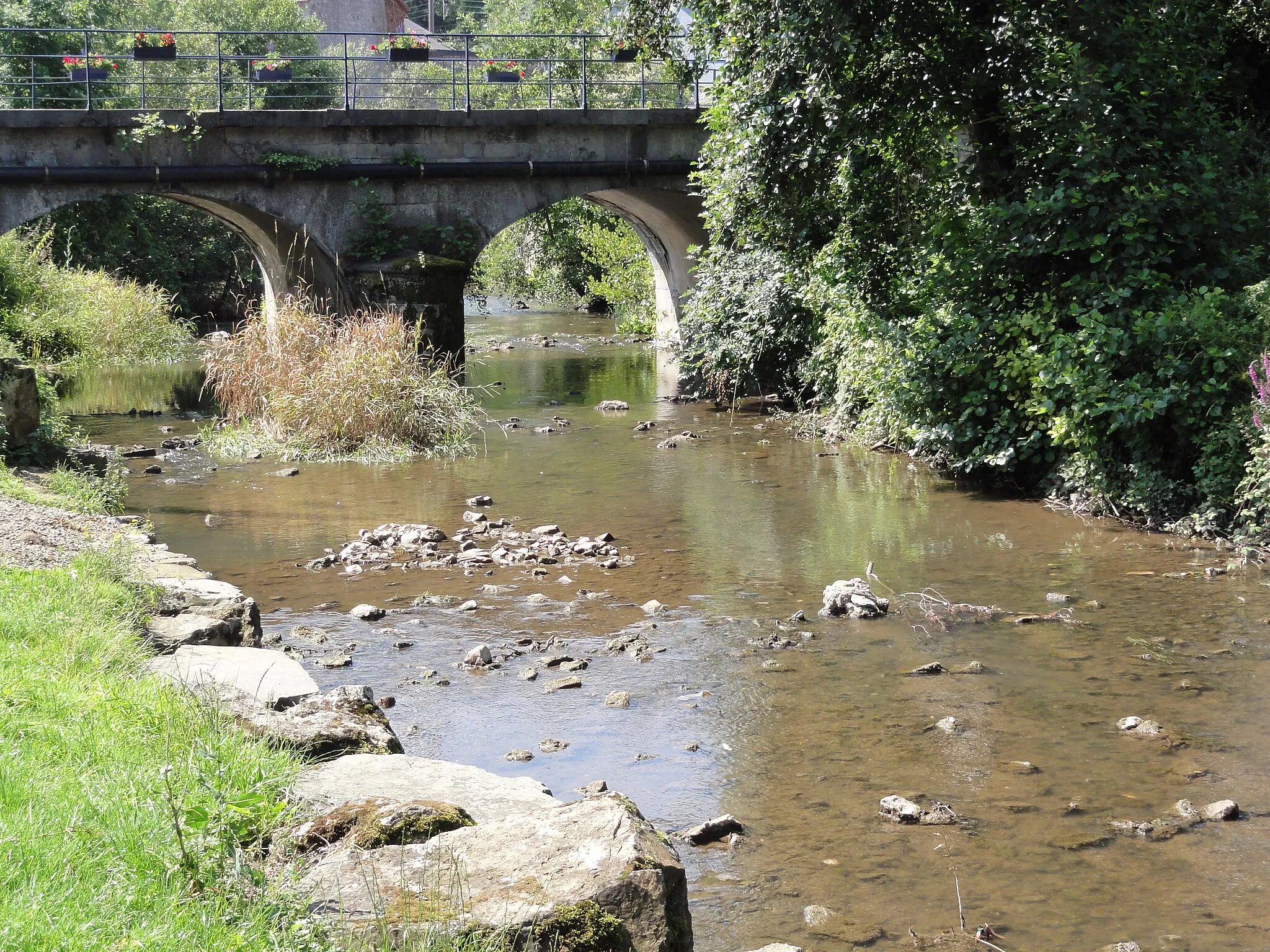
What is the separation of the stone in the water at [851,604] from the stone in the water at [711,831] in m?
3.20

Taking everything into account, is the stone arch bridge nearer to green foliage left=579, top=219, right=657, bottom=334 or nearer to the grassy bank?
green foliage left=579, top=219, right=657, bottom=334

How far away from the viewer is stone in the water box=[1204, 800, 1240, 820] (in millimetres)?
5051

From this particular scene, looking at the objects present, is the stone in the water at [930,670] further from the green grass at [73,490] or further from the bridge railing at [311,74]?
the bridge railing at [311,74]

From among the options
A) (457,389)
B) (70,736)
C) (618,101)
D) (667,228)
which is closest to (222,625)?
(70,736)

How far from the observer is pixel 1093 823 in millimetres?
5086

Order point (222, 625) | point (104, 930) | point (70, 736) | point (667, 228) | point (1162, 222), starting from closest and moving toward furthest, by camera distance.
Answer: point (104, 930)
point (70, 736)
point (222, 625)
point (1162, 222)
point (667, 228)

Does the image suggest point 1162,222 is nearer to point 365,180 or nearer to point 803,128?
point 803,128

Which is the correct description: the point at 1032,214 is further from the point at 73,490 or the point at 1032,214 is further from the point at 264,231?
the point at 264,231

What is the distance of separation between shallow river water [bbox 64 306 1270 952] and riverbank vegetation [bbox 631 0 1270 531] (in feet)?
2.76

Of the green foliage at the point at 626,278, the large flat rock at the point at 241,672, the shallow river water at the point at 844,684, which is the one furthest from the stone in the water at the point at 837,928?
the green foliage at the point at 626,278

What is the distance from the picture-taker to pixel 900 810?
5098mm

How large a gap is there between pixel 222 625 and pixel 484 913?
3589mm

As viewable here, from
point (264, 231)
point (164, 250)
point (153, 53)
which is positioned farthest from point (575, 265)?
point (153, 53)

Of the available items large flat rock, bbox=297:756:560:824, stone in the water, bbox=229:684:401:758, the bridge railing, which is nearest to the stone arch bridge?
the bridge railing
